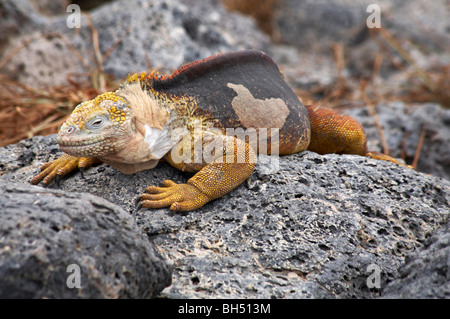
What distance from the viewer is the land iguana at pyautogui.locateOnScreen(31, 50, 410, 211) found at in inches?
97.7

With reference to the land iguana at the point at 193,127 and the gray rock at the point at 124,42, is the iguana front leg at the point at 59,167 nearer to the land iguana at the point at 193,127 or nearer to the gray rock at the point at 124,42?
the land iguana at the point at 193,127

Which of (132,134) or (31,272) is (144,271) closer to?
(31,272)

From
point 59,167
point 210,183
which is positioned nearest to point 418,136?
point 210,183

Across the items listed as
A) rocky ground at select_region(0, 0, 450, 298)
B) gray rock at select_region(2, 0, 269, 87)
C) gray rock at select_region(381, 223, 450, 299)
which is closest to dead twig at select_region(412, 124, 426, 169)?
rocky ground at select_region(0, 0, 450, 298)

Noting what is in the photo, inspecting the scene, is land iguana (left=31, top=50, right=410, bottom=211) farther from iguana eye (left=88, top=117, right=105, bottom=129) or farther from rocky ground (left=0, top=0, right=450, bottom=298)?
rocky ground (left=0, top=0, right=450, bottom=298)

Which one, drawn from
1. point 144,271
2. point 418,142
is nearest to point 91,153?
point 144,271

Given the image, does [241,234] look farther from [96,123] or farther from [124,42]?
[124,42]

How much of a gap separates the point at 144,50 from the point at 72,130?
318 centimetres

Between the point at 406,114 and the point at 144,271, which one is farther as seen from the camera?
the point at 406,114

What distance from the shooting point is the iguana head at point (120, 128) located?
243 cm

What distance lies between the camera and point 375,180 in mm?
2867

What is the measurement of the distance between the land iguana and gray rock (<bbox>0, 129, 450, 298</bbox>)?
0.12 metres

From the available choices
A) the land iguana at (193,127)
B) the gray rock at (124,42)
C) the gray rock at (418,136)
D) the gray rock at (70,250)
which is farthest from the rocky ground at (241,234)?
the gray rock at (124,42)

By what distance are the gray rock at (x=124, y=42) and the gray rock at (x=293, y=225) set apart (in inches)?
108
